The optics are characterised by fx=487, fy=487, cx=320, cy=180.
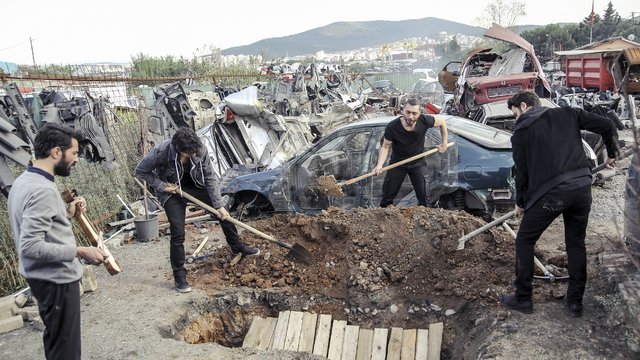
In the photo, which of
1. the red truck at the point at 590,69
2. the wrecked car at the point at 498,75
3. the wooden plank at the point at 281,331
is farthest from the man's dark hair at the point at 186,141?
the red truck at the point at 590,69

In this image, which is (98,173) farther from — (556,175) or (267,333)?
(556,175)

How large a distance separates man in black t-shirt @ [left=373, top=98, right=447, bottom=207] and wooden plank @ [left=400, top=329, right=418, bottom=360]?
199 cm

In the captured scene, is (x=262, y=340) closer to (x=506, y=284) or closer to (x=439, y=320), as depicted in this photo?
(x=439, y=320)

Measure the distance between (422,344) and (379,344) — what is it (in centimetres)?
38

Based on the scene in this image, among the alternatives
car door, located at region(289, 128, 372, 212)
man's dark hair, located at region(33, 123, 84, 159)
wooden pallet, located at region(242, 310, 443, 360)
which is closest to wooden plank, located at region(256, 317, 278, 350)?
wooden pallet, located at region(242, 310, 443, 360)

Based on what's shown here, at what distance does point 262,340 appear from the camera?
15.2 ft

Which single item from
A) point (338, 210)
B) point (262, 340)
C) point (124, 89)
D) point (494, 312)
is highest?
point (124, 89)

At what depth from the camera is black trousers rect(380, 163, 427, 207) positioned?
5.92 m

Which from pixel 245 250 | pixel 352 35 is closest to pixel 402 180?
pixel 245 250

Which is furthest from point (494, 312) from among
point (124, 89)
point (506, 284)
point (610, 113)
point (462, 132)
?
point (124, 89)

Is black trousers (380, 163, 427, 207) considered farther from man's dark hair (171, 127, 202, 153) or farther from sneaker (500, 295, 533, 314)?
man's dark hair (171, 127, 202, 153)

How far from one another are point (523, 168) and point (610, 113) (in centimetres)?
501

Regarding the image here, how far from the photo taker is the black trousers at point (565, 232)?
3472 millimetres

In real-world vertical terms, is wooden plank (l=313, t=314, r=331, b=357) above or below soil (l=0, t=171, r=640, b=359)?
below
